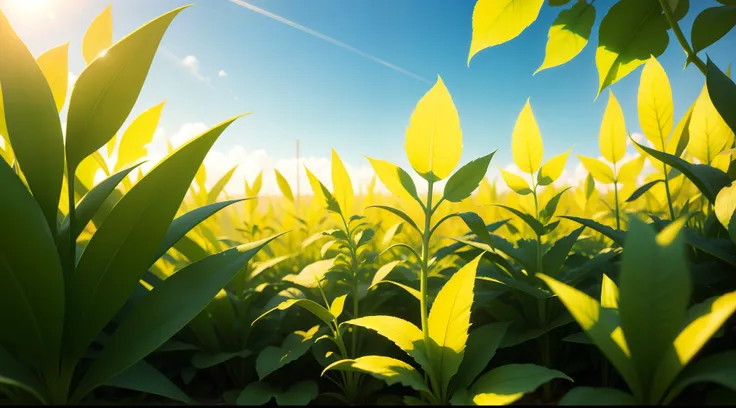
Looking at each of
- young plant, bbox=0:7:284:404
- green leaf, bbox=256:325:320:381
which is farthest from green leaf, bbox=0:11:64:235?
green leaf, bbox=256:325:320:381

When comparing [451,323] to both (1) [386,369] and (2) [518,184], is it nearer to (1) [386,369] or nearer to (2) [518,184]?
(1) [386,369]

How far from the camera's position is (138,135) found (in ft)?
3.48

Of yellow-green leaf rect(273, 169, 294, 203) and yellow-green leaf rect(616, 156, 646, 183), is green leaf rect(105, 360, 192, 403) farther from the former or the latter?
yellow-green leaf rect(616, 156, 646, 183)

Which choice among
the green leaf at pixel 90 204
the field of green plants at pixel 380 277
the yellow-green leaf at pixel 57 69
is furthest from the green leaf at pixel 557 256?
the yellow-green leaf at pixel 57 69

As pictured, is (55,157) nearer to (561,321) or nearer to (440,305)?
(440,305)

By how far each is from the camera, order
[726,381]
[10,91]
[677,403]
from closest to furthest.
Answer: [726,381] < [10,91] < [677,403]

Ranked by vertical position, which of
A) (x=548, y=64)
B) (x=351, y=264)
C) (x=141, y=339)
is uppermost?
(x=548, y=64)

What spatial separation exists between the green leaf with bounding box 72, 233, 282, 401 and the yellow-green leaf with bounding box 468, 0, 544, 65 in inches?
22.6

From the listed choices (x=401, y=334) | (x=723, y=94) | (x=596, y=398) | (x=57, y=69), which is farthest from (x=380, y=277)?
(x=57, y=69)

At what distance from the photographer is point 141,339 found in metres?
0.62

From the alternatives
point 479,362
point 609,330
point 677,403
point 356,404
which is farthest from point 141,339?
point 677,403

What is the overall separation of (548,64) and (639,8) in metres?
0.23

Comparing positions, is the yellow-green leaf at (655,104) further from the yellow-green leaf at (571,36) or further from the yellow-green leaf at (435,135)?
the yellow-green leaf at (435,135)

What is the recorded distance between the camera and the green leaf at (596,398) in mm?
436
